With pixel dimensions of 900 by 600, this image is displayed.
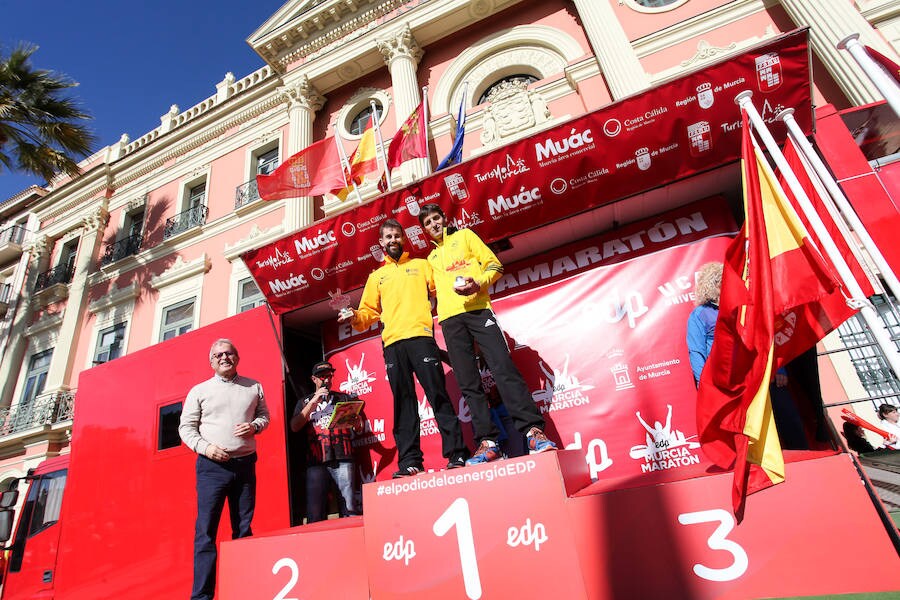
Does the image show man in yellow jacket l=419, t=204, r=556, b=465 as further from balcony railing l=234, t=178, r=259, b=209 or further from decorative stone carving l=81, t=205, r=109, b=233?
decorative stone carving l=81, t=205, r=109, b=233

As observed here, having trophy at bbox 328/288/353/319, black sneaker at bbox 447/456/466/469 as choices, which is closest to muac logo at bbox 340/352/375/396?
trophy at bbox 328/288/353/319

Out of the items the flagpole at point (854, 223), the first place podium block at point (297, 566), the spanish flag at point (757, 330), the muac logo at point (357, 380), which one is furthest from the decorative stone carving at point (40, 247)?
the flagpole at point (854, 223)

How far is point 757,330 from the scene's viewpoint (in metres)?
1.93

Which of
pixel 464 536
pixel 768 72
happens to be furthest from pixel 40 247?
pixel 768 72

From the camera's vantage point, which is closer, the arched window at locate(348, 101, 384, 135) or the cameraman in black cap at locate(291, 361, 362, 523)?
the cameraman in black cap at locate(291, 361, 362, 523)

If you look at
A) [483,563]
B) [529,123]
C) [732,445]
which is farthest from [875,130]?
[529,123]

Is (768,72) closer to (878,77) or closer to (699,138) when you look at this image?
(699,138)

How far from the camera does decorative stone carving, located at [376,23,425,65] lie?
33.7 feet

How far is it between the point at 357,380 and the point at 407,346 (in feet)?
6.21

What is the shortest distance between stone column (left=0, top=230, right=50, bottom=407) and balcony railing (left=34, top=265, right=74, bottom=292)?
1.21 ft

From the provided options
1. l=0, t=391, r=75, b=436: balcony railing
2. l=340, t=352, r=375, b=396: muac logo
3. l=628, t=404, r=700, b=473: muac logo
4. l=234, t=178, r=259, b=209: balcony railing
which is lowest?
l=628, t=404, r=700, b=473: muac logo

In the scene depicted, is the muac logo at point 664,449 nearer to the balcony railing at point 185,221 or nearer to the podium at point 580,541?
the podium at point 580,541

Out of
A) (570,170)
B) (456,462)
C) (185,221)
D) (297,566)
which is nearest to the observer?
(297,566)

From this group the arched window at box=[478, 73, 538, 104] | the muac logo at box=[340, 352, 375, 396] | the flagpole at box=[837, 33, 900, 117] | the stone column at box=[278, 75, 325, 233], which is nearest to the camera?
the flagpole at box=[837, 33, 900, 117]
